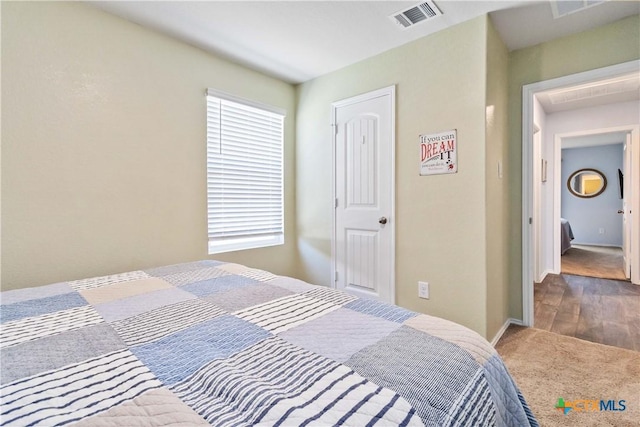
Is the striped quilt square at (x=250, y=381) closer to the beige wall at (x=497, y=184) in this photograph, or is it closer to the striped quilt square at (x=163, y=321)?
the striped quilt square at (x=163, y=321)

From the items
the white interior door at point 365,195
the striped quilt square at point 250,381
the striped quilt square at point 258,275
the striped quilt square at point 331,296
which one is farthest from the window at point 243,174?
the striped quilt square at point 250,381

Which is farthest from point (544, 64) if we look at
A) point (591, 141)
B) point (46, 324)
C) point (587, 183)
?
point (587, 183)

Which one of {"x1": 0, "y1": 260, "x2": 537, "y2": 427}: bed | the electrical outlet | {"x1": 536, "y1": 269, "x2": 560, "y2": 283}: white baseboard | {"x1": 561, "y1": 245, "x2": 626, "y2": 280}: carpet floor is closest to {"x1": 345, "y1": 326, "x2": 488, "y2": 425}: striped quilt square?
{"x1": 0, "y1": 260, "x2": 537, "y2": 427}: bed

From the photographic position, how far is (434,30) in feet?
Result: 7.53

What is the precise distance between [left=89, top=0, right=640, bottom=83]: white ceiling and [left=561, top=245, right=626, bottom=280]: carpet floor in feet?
11.9

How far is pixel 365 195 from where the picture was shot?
281 cm

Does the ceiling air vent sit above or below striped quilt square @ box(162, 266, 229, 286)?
above

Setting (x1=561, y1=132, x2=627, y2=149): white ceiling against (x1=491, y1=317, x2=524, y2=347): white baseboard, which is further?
(x1=561, y1=132, x2=627, y2=149): white ceiling

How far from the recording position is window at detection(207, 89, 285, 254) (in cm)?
265

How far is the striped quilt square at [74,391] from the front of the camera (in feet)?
1.81

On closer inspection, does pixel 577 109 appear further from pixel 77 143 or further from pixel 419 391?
pixel 77 143

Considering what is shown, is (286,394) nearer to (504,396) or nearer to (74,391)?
(74,391)

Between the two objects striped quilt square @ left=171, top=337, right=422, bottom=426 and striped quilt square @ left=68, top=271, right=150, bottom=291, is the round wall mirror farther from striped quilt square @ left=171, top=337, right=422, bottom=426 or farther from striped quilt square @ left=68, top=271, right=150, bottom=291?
striped quilt square @ left=68, top=271, right=150, bottom=291

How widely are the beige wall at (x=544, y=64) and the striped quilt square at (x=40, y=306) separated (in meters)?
3.01
